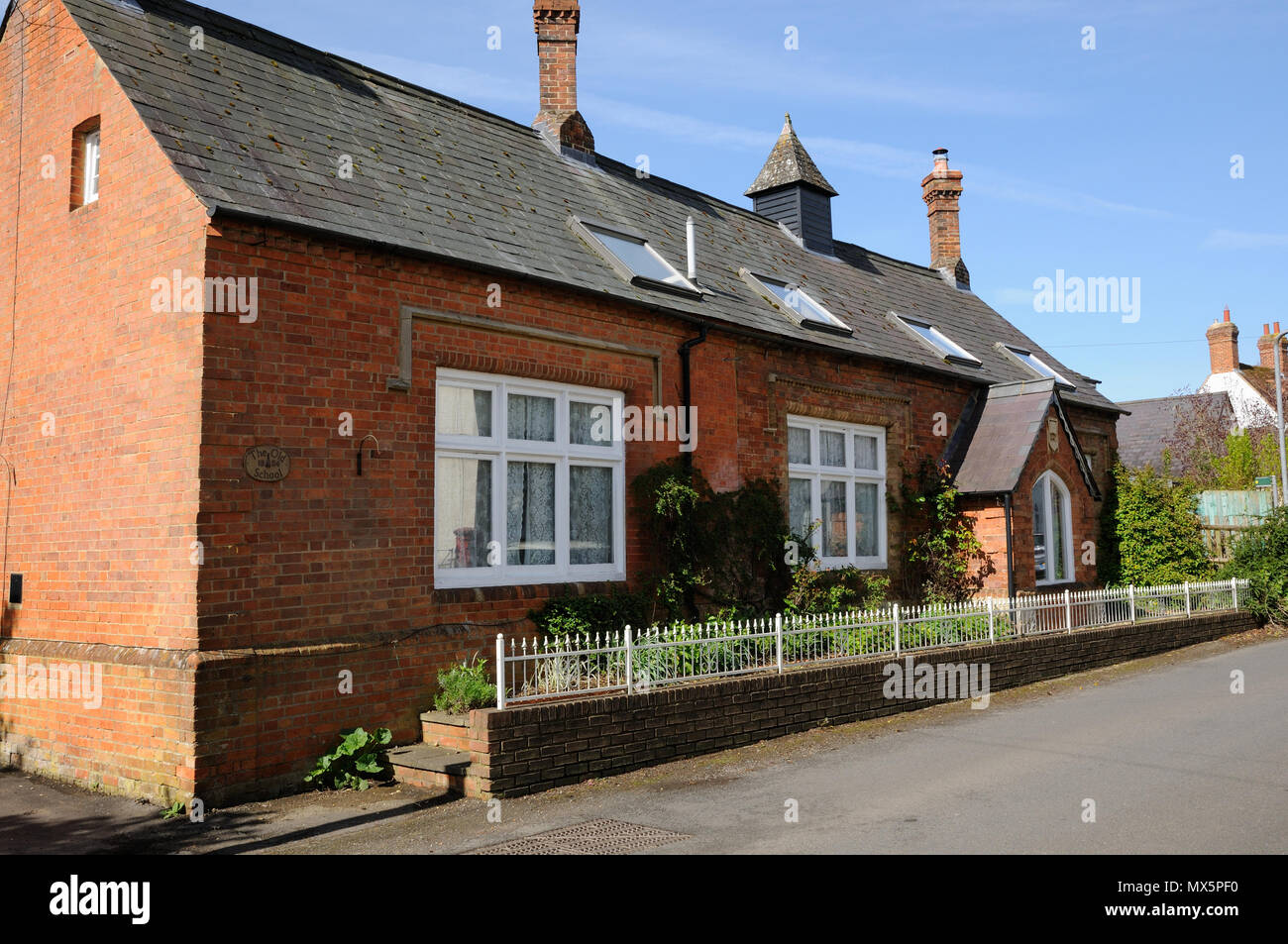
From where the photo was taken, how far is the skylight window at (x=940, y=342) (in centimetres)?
1797

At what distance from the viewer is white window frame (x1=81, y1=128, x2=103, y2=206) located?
32.6 feet

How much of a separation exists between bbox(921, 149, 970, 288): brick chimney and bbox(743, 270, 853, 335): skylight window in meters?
9.55

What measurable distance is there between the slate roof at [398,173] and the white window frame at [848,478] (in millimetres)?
1184

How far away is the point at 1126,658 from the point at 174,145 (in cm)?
1459

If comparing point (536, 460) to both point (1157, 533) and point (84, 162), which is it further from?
point (1157, 533)

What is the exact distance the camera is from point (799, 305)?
51.8ft

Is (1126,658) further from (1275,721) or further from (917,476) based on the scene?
(1275,721)

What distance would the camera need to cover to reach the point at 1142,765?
327 inches

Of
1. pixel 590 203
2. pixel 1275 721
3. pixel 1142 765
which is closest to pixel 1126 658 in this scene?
pixel 1275 721

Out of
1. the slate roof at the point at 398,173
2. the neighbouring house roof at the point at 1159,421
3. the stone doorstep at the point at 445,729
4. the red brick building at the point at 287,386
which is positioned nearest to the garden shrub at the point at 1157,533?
the slate roof at the point at 398,173

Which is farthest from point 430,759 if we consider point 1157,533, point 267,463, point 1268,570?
point 1268,570

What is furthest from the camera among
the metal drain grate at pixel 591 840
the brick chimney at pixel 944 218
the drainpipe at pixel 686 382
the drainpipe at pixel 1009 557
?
the brick chimney at pixel 944 218
